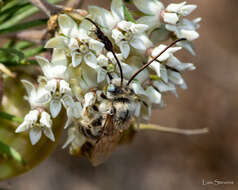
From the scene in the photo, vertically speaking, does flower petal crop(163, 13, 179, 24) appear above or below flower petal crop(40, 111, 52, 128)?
above

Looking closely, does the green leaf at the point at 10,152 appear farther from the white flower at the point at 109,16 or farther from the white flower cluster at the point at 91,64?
the white flower at the point at 109,16

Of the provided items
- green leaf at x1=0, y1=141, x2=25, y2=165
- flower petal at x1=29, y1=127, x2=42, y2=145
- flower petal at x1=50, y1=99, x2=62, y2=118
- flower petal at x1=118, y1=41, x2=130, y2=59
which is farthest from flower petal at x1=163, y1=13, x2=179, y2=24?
green leaf at x1=0, y1=141, x2=25, y2=165

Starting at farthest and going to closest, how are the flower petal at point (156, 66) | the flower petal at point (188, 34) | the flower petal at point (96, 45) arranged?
1. the flower petal at point (188, 34)
2. the flower petal at point (156, 66)
3. the flower petal at point (96, 45)

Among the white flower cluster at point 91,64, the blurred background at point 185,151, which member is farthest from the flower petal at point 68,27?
the blurred background at point 185,151

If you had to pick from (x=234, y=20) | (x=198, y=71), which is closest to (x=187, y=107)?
(x=198, y=71)

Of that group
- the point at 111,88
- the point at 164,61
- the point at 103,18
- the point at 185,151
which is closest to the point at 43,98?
the point at 111,88

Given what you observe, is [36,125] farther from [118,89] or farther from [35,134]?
[118,89]

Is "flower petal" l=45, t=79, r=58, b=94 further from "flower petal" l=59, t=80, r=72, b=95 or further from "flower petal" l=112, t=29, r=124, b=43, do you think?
"flower petal" l=112, t=29, r=124, b=43
